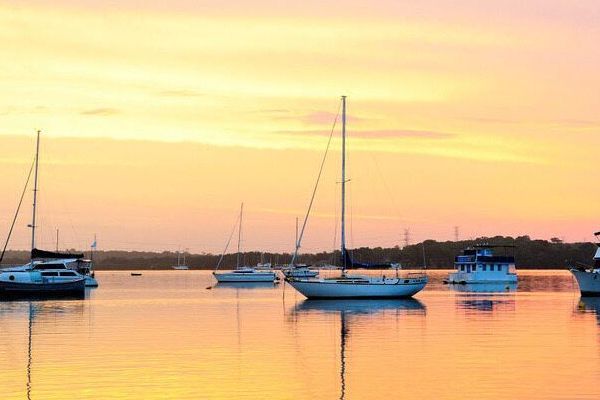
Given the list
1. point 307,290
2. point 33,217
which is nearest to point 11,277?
point 33,217

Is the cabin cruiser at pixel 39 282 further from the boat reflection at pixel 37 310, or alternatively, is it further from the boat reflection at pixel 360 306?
the boat reflection at pixel 360 306

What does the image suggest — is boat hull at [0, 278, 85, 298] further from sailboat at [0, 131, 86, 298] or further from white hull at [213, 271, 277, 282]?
white hull at [213, 271, 277, 282]

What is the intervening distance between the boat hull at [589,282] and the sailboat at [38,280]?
4820cm

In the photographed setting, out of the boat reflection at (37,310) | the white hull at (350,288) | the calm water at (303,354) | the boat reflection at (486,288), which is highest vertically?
the white hull at (350,288)

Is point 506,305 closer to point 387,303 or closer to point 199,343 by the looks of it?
point 387,303

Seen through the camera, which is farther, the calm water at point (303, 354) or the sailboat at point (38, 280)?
the sailboat at point (38, 280)

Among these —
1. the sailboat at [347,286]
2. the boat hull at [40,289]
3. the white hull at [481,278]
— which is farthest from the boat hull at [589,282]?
the white hull at [481,278]

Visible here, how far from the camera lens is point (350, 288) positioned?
85.7 metres

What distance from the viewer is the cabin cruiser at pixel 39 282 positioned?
9812 centimetres

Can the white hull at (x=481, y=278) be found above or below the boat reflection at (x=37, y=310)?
above

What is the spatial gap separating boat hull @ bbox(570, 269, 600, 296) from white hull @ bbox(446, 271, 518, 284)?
2427 inches

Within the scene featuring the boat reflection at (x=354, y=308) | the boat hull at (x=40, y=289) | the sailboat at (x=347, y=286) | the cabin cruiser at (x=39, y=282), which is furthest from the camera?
the cabin cruiser at (x=39, y=282)

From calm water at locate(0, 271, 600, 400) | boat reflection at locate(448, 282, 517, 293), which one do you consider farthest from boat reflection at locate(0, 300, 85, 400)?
boat reflection at locate(448, 282, 517, 293)

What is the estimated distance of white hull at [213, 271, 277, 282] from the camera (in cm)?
16938
